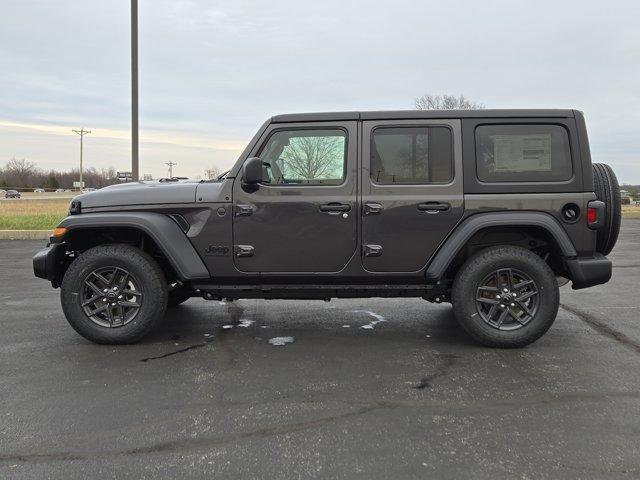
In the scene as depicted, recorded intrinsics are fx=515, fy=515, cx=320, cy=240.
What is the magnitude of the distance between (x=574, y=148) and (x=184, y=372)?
366cm

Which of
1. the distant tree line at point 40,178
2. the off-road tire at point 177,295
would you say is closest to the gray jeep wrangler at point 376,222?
the off-road tire at point 177,295

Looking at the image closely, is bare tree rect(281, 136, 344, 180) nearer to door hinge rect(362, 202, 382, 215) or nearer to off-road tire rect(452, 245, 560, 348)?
door hinge rect(362, 202, 382, 215)

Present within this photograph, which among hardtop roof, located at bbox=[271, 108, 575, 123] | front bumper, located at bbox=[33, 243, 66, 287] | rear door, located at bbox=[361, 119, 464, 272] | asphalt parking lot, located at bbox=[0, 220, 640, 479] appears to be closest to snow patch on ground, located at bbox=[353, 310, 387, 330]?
asphalt parking lot, located at bbox=[0, 220, 640, 479]

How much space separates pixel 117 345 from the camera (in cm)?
455

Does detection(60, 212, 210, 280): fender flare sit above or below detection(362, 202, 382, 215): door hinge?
below

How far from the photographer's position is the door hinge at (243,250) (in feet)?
14.6

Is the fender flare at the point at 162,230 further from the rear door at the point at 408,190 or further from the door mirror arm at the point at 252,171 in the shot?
the rear door at the point at 408,190

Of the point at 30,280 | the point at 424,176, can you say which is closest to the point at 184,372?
the point at 424,176

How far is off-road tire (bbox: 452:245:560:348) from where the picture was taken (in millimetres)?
4309

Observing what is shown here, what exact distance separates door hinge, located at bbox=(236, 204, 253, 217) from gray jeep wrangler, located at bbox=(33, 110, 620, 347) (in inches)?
0.6

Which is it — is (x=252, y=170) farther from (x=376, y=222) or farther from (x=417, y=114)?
(x=417, y=114)

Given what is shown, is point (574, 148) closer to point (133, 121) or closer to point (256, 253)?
point (256, 253)

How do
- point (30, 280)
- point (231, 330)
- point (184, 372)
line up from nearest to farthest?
point (184, 372), point (231, 330), point (30, 280)

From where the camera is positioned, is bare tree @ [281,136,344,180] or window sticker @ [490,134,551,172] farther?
bare tree @ [281,136,344,180]
